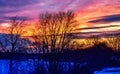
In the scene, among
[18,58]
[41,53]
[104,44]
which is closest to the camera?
[41,53]

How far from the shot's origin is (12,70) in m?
59.9

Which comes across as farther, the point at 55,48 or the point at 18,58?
the point at 18,58

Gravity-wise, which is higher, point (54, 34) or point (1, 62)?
point (54, 34)

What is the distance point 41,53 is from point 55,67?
16379 mm

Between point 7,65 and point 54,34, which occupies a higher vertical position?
point 54,34

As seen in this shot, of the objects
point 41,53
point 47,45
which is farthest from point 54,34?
point 41,53

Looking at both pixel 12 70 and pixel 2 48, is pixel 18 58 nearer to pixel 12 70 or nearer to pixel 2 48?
pixel 2 48

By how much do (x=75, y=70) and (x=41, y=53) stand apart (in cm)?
1762

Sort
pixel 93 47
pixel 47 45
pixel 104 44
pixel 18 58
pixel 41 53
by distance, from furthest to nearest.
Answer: pixel 104 44
pixel 93 47
pixel 18 58
pixel 47 45
pixel 41 53

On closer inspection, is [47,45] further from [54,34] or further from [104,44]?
[104,44]

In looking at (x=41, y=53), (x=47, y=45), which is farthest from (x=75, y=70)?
(x=47, y=45)

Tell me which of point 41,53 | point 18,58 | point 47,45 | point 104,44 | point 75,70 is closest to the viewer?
point 75,70

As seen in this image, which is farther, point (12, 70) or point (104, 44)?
point (104, 44)

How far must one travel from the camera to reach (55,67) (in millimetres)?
42531
